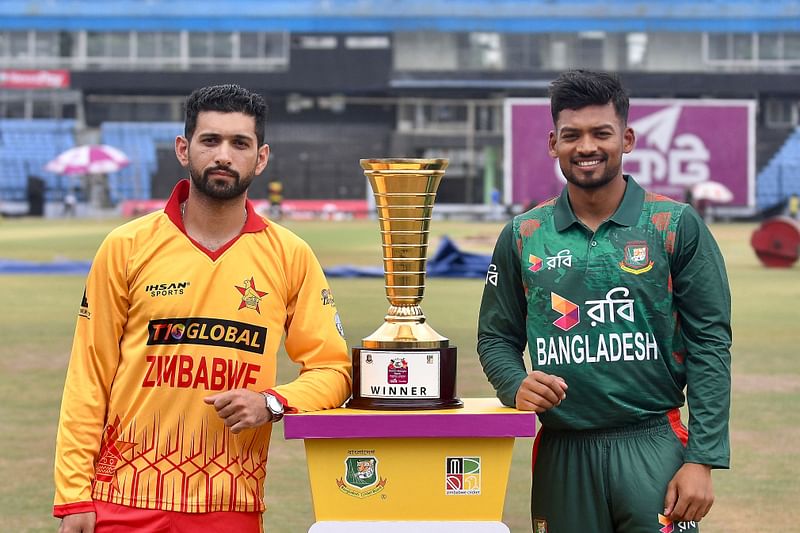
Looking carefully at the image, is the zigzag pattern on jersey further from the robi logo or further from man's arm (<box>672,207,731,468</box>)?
man's arm (<box>672,207,731,468</box>)

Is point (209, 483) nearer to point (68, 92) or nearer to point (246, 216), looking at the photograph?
point (246, 216)

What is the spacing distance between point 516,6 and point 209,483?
189ft

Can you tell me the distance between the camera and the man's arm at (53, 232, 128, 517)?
325cm

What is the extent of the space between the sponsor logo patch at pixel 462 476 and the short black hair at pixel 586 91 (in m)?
0.89

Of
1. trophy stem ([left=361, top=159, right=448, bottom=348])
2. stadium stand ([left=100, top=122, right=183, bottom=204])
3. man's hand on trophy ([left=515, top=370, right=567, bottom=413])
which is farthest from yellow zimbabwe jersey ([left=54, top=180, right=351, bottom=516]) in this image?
stadium stand ([left=100, top=122, right=183, bottom=204])

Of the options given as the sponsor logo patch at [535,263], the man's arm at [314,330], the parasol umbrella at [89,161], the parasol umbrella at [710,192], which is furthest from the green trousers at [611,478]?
the parasol umbrella at [89,161]

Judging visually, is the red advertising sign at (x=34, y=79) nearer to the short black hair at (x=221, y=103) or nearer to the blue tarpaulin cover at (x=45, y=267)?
the blue tarpaulin cover at (x=45, y=267)

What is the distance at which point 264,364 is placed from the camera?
11.0 feet

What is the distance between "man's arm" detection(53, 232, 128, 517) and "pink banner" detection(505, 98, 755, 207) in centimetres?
4116

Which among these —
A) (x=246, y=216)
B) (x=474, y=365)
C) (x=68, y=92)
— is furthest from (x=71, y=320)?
(x=68, y=92)

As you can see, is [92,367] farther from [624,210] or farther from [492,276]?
[624,210]

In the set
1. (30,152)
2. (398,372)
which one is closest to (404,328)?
(398,372)

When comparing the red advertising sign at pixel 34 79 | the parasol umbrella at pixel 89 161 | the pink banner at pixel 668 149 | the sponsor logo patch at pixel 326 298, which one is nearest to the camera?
the sponsor logo patch at pixel 326 298

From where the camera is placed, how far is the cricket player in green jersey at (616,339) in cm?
327
